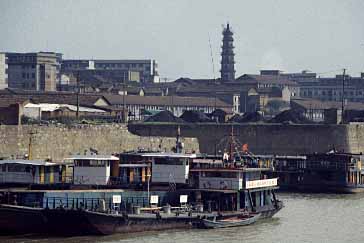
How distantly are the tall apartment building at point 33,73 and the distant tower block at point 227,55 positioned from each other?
1243 inches

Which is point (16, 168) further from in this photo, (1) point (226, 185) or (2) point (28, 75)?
(2) point (28, 75)

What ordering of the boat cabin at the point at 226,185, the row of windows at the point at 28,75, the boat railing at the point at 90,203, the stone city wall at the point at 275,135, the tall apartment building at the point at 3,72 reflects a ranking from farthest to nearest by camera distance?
1. the tall apartment building at the point at 3,72
2. the row of windows at the point at 28,75
3. the stone city wall at the point at 275,135
4. the boat cabin at the point at 226,185
5. the boat railing at the point at 90,203

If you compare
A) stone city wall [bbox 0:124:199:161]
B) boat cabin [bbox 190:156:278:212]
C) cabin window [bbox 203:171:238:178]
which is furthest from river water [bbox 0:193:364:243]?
stone city wall [bbox 0:124:199:161]

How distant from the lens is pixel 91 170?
145 ft

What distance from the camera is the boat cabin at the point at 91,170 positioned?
44188 millimetres

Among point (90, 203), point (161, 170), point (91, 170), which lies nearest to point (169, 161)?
point (161, 170)

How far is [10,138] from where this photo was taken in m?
58.2

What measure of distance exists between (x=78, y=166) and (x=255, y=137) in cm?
3694

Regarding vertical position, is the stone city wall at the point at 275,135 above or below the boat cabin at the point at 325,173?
above

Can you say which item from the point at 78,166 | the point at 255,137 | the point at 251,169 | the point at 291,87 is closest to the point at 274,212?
the point at 251,169

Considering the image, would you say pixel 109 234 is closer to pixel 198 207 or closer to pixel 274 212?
pixel 198 207

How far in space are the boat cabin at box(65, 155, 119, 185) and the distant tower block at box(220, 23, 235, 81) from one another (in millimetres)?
116114

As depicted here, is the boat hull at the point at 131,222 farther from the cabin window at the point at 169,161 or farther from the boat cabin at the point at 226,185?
the cabin window at the point at 169,161

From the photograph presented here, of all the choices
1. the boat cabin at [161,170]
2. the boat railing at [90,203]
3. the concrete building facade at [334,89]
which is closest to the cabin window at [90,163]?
the boat cabin at [161,170]
